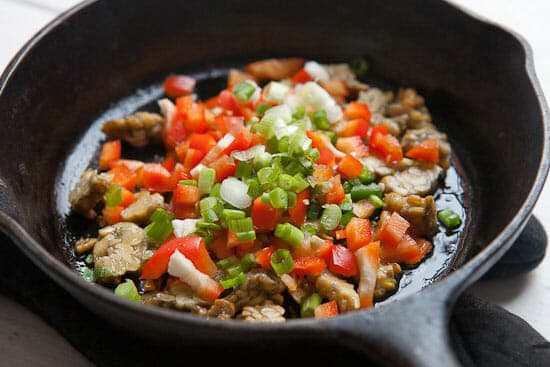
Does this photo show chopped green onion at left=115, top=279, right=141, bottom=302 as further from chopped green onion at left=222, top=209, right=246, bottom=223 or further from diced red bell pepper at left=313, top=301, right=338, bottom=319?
diced red bell pepper at left=313, top=301, right=338, bottom=319

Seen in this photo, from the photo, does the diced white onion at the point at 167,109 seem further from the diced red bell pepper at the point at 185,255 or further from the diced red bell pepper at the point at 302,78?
the diced red bell pepper at the point at 185,255

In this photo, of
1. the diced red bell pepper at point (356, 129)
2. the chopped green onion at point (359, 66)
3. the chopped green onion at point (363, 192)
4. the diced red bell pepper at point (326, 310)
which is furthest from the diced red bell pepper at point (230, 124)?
the diced red bell pepper at point (326, 310)

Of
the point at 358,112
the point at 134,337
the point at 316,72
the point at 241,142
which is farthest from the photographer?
the point at 316,72

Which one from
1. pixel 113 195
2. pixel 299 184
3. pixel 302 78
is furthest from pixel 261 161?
pixel 302 78

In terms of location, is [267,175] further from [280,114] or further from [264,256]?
[280,114]

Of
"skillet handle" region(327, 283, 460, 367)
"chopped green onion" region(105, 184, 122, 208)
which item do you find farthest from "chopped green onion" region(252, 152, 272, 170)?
"skillet handle" region(327, 283, 460, 367)

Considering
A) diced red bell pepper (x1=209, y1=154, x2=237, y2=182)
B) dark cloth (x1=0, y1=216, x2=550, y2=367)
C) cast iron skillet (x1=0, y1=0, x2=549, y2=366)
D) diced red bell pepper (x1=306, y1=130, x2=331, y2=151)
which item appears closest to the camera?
cast iron skillet (x1=0, y1=0, x2=549, y2=366)

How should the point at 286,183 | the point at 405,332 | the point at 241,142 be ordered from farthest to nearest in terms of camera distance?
the point at 241,142, the point at 286,183, the point at 405,332

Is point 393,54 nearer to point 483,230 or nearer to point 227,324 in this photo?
point 483,230
